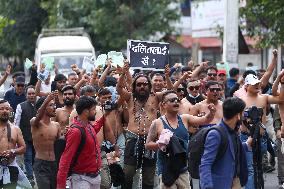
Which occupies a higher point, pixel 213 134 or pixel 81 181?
pixel 213 134

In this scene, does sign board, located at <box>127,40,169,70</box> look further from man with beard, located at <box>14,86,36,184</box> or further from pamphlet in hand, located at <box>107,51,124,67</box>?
man with beard, located at <box>14,86,36,184</box>

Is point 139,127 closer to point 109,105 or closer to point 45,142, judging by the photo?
point 109,105

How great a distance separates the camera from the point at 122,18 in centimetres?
3256

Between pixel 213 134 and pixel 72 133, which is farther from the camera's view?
pixel 72 133

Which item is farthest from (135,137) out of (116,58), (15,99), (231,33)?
(231,33)

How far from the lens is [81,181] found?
9039 mm

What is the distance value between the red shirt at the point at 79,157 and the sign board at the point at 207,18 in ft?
87.2

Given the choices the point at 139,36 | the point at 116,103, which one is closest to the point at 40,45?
the point at 139,36

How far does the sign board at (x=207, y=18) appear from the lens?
36.3 m

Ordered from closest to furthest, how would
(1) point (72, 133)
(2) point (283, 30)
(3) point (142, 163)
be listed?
(1) point (72, 133) → (3) point (142, 163) → (2) point (283, 30)

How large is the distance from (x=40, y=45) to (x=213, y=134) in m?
20.1

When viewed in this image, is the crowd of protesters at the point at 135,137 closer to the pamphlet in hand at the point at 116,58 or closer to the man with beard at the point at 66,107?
the man with beard at the point at 66,107

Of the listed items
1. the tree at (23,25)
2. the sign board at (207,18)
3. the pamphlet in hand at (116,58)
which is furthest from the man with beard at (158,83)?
the tree at (23,25)

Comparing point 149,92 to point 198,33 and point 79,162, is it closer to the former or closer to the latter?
point 79,162
